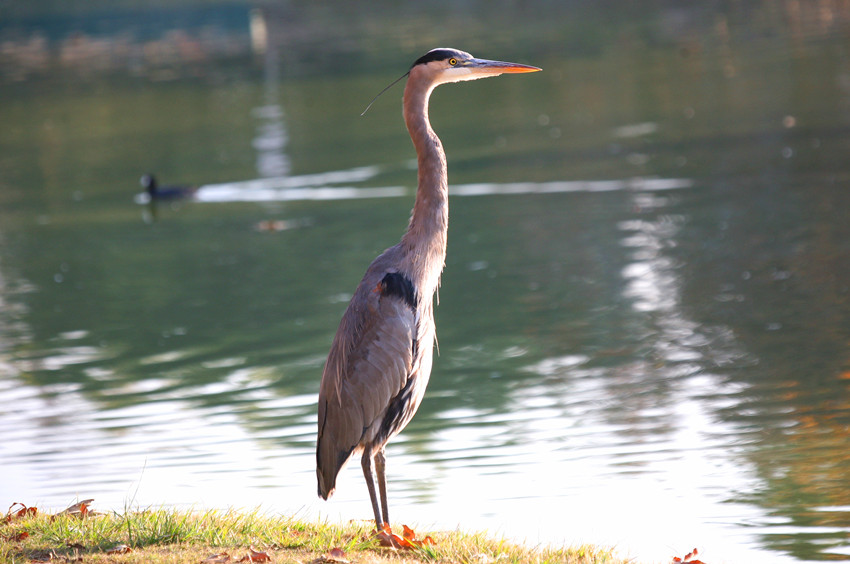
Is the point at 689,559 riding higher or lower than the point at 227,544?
lower

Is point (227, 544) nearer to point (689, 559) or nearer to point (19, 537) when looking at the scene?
point (19, 537)

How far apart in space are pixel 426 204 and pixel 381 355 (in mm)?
797

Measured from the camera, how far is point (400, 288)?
525cm

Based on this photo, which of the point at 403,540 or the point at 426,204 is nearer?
the point at 403,540

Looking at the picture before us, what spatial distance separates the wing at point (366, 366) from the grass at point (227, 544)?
0.39 metres

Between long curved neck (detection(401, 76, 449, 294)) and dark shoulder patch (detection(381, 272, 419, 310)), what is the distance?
64mm

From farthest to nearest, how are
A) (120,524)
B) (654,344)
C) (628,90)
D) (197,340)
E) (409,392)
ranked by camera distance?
(628,90)
(197,340)
(654,344)
(409,392)
(120,524)

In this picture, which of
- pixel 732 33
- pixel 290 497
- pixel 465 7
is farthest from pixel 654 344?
pixel 465 7

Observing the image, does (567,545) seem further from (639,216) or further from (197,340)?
(639,216)

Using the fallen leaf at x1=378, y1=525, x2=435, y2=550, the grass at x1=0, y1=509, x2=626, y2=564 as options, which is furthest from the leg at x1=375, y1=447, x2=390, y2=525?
the fallen leaf at x1=378, y1=525, x2=435, y2=550

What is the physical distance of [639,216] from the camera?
12.7 meters

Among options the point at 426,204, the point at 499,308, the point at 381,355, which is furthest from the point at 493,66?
the point at 499,308

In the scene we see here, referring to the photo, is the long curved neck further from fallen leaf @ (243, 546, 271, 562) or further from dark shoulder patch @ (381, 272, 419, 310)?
fallen leaf @ (243, 546, 271, 562)

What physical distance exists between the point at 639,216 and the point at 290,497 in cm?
726
